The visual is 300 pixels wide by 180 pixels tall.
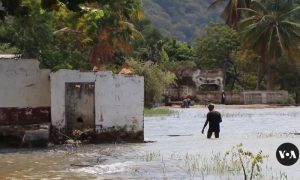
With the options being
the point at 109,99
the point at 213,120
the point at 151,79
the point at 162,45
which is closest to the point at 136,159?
the point at 109,99

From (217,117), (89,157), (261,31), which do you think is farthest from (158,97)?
(89,157)

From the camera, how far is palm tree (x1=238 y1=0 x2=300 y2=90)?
2398 inches

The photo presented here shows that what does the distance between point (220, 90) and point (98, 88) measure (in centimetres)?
4587

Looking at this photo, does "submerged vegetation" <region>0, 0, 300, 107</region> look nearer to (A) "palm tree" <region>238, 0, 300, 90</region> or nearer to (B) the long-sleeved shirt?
(A) "palm tree" <region>238, 0, 300, 90</region>

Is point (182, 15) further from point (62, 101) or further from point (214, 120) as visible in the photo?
point (62, 101)

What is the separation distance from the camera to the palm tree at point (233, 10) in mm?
67375

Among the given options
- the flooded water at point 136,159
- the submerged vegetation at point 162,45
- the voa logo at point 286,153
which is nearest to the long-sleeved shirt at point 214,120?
the flooded water at point 136,159

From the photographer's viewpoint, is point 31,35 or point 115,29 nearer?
point 31,35

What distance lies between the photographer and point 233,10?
67938 mm

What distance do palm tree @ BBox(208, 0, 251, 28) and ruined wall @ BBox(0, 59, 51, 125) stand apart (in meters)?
46.4

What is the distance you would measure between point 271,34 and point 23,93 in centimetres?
4278

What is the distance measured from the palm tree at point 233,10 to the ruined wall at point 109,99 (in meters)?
46.0

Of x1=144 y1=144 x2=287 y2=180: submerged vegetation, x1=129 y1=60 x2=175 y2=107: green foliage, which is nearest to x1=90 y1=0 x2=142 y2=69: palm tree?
x1=129 y1=60 x2=175 y2=107: green foliage

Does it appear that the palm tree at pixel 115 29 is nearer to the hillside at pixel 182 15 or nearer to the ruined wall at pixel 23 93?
the ruined wall at pixel 23 93
